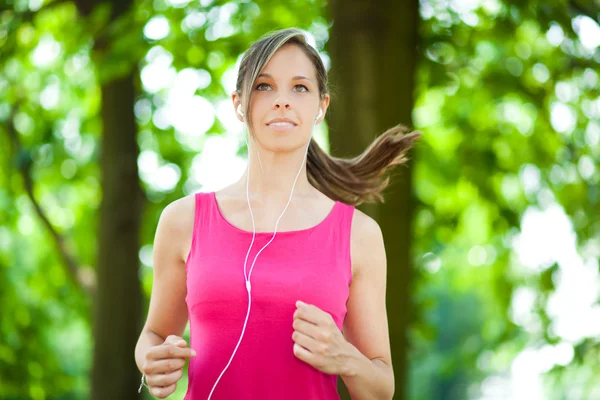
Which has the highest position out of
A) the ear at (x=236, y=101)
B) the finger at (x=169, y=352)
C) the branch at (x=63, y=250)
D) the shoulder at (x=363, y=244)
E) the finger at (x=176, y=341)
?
the branch at (x=63, y=250)

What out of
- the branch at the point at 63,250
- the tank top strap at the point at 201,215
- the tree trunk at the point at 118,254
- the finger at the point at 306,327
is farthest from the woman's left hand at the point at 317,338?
the branch at the point at 63,250

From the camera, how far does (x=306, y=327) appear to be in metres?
2.49

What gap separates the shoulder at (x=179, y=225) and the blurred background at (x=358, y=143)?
187 centimetres

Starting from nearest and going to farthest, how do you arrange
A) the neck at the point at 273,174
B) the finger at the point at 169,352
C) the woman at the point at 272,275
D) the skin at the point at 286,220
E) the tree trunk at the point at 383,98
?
the finger at the point at 169,352 < the woman at the point at 272,275 < the skin at the point at 286,220 < the neck at the point at 273,174 < the tree trunk at the point at 383,98

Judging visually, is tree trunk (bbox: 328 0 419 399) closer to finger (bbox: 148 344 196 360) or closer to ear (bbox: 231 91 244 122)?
ear (bbox: 231 91 244 122)

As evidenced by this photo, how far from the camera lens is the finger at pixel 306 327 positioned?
249cm

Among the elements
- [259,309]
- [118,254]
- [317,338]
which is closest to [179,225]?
[259,309]

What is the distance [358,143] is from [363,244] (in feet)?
6.01

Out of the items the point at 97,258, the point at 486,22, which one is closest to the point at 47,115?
the point at 97,258

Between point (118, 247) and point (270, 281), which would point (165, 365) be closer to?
point (270, 281)

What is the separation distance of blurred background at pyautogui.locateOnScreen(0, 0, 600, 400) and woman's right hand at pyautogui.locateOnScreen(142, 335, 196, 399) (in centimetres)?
226

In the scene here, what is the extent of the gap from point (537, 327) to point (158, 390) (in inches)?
209

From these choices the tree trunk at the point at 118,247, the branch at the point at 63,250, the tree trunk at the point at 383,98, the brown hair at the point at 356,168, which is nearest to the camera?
Answer: the brown hair at the point at 356,168

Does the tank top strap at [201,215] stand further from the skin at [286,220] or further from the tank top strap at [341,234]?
the tank top strap at [341,234]
